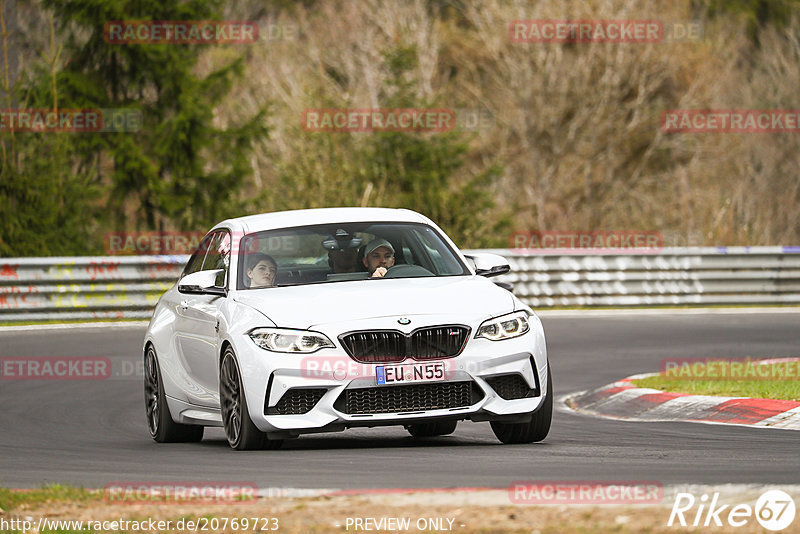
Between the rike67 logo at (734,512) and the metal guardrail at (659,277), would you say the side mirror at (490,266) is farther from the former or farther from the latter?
the metal guardrail at (659,277)

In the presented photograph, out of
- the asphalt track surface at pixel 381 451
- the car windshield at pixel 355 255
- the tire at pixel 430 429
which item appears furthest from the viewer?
the tire at pixel 430 429

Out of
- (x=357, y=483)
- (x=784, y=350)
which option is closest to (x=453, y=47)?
(x=784, y=350)

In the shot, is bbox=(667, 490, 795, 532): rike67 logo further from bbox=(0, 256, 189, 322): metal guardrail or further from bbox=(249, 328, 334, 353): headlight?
bbox=(0, 256, 189, 322): metal guardrail

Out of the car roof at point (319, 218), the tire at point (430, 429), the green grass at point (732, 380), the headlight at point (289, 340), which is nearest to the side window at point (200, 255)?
the car roof at point (319, 218)

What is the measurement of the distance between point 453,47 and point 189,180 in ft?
59.8

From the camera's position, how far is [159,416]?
36.2 feet

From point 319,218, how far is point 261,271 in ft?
2.32

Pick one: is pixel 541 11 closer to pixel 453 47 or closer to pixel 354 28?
pixel 453 47

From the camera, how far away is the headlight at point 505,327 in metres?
9.09

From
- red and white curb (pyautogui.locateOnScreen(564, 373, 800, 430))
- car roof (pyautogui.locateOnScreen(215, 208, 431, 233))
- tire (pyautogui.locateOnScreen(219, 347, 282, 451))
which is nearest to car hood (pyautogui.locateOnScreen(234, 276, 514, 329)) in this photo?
tire (pyautogui.locateOnScreen(219, 347, 282, 451))

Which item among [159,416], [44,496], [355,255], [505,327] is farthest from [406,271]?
[44,496]

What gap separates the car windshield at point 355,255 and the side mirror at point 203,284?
0.17 metres

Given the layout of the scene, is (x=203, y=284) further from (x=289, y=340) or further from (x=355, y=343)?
(x=355, y=343)

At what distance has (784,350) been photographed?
17.2 meters
